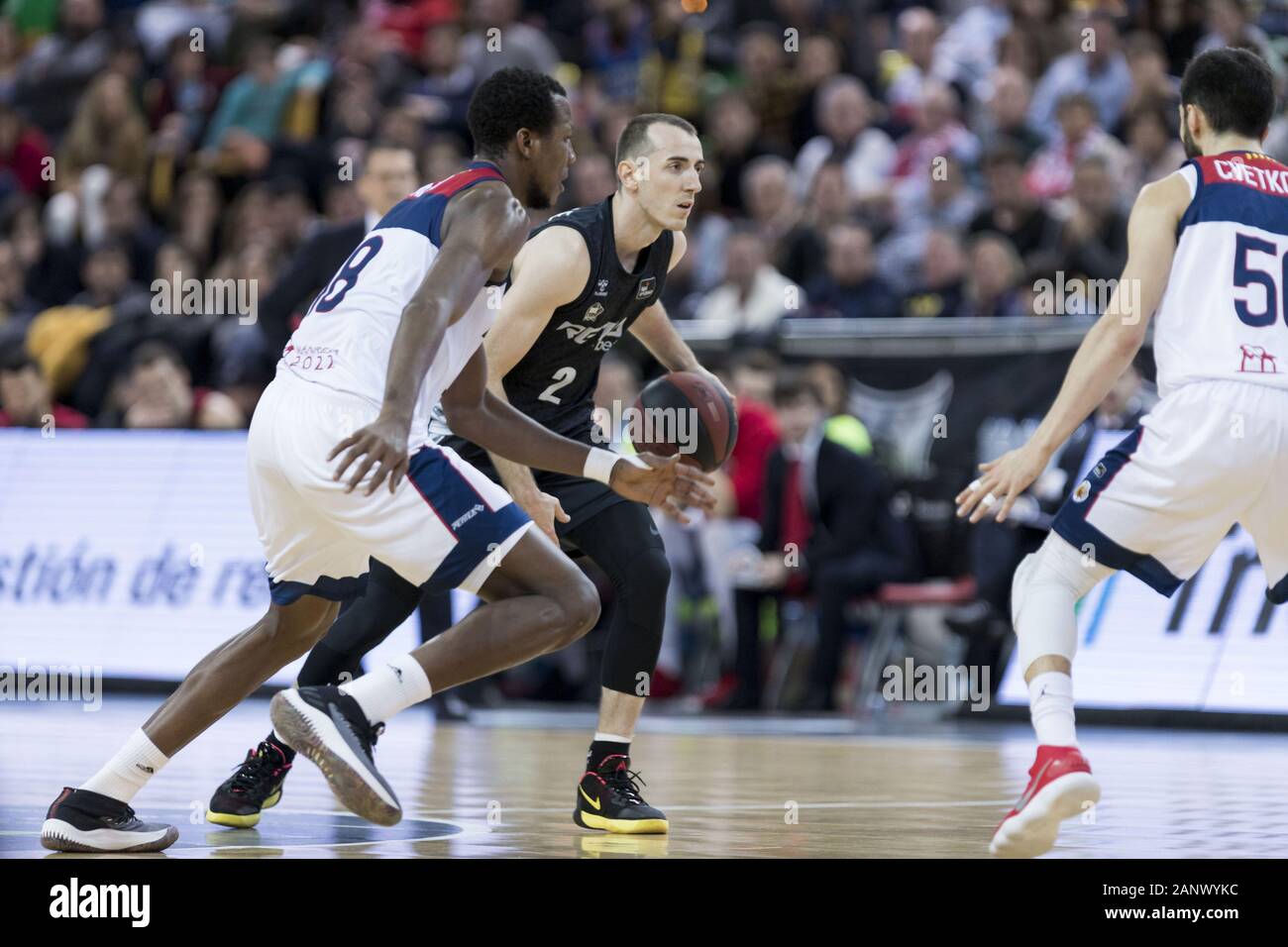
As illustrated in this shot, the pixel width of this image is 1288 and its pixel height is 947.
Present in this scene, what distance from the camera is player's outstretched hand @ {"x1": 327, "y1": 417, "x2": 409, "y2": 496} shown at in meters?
4.57

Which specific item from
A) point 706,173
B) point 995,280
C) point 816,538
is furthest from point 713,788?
point 706,173

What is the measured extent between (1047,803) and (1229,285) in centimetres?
149

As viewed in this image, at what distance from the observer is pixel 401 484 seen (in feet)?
16.0

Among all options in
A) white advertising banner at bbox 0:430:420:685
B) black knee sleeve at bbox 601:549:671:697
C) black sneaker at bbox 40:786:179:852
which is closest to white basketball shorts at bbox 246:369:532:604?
black sneaker at bbox 40:786:179:852

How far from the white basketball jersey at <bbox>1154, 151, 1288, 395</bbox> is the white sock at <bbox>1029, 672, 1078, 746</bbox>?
2.80ft

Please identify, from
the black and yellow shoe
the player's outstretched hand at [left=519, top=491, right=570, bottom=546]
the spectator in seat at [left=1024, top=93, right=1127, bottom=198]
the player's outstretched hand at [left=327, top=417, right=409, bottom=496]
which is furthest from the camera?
the spectator in seat at [left=1024, top=93, right=1127, bottom=198]

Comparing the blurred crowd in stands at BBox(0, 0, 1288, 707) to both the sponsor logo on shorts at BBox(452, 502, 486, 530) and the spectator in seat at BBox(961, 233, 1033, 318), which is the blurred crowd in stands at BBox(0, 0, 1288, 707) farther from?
the sponsor logo on shorts at BBox(452, 502, 486, 530)

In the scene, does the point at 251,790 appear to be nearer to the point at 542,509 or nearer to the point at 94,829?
the point at 94,829

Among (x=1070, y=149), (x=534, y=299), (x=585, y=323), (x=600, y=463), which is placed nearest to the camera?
(x=600, y=463)

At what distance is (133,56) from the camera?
17609mm

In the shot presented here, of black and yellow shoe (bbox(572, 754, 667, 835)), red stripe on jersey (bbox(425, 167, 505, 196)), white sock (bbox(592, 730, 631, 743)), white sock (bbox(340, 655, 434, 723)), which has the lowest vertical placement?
black and yellow shoe (bbox(572, 754, 667, 835))

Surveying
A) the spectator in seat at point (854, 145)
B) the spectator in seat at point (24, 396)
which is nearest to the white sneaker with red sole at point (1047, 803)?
the spectator in seat at point (854, 145)
